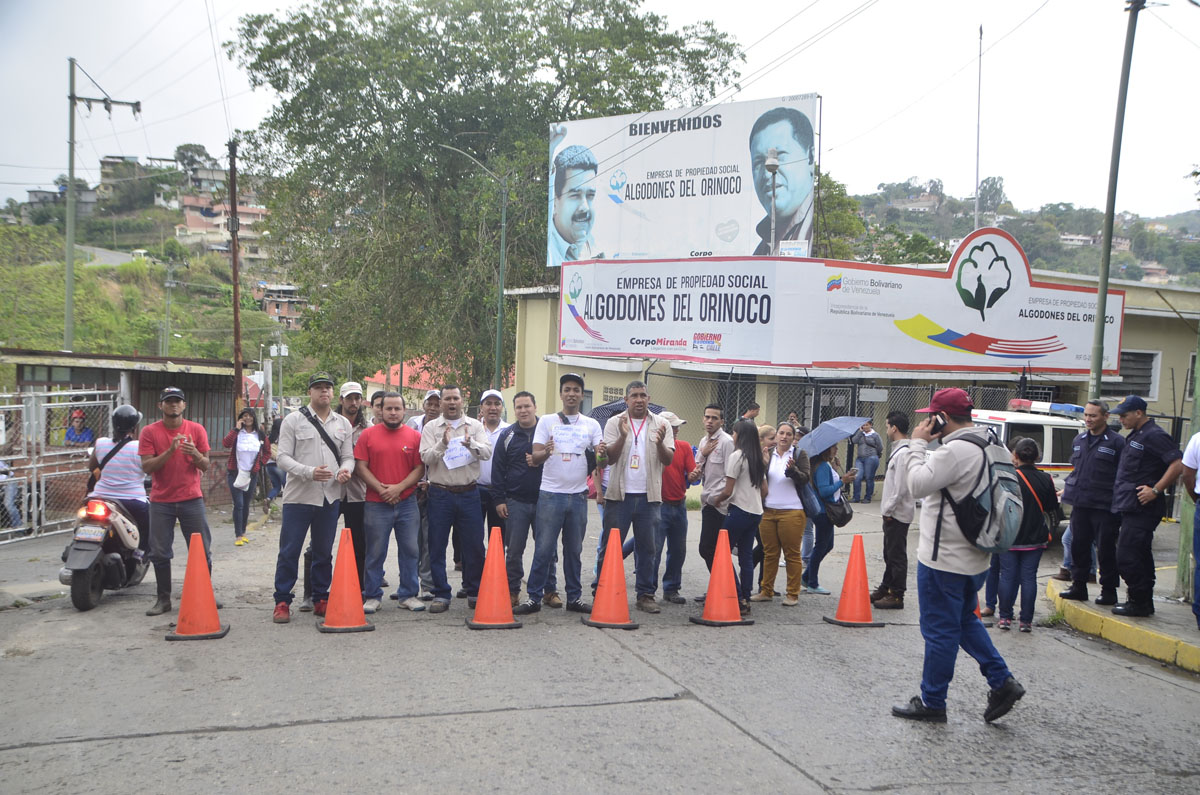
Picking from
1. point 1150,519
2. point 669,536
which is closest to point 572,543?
point 669,536

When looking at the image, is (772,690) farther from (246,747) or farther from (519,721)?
(246,747)

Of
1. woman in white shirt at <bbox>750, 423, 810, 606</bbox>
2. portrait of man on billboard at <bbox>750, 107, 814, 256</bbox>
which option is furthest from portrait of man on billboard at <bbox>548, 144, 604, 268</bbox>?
woman in white shirt at <bbox>750, 423, 810, 606</bbox>

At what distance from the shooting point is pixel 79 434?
16.3m

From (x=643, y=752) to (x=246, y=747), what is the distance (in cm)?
196

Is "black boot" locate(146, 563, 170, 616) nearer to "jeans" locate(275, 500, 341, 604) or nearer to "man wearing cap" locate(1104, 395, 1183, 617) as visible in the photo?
"jeans" locate(275, 500, 341, 604)

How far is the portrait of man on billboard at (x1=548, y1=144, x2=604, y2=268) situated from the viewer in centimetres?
2738

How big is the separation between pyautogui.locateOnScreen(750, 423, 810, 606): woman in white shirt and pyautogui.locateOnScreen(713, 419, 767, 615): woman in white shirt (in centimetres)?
31

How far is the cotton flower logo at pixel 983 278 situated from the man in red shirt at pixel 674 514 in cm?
1452

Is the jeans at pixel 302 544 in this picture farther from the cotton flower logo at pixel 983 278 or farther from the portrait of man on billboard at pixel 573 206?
the portrait of man on billboard at pixel 573 206

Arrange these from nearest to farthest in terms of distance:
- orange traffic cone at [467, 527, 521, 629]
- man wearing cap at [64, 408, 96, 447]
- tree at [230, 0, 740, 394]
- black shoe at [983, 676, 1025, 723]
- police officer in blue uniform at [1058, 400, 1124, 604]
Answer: black shoe at [983, 676, 1025, 723] → orange traffic cone at [467, 527, 521, 629] → police officer in blue uniform at [1058, 400, 1124, 604] → man wearing cap at [64, 408, 96, 447] → tree at [230, 0, 740, 394]

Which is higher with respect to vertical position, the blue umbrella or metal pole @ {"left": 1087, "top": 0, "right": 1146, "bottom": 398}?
metal pole @ {"left": 1087, "top": 0, "right": 1146, "bottom": 398}

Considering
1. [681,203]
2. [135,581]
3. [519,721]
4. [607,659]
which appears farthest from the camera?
[681,203]

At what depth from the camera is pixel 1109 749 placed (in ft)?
17.1

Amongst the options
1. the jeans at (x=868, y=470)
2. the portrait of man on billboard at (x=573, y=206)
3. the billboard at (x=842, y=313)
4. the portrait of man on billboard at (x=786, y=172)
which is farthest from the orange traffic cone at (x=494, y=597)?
the portrait of man on billboard at (x=573, y=206)
